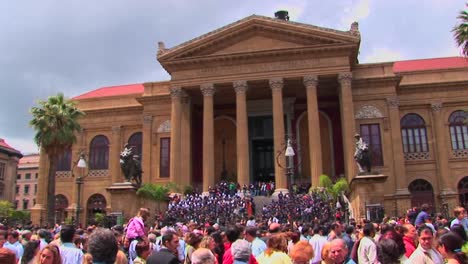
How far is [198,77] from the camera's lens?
36.1m

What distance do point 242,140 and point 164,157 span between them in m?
8.52

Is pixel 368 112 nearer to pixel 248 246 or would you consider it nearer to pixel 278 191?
pixel 278 191

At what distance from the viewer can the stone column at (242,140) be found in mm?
33094

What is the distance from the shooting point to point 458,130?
36969mm

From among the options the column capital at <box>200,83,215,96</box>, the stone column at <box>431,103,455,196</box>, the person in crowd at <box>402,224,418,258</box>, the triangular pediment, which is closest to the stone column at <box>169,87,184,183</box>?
the column capital at <box>200,83,215,96</box>

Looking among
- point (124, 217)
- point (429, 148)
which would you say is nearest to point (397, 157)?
point (429, 148)

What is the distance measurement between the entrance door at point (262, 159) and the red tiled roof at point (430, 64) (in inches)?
532

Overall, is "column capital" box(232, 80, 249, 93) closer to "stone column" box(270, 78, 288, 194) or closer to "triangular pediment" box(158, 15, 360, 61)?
"stone column" box(270, 78, 288, 194)

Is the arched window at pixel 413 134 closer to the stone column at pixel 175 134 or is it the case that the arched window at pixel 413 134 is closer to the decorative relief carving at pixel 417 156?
the decorative relief carving at pixel 417 156

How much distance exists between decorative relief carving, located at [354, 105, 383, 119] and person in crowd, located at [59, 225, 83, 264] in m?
32.3

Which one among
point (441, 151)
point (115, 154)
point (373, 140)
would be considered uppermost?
point (115, 154)

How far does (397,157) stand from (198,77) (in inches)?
641

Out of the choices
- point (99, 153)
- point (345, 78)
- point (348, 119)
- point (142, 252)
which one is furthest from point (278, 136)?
point (142, 252)

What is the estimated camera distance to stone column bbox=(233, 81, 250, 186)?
109ft
